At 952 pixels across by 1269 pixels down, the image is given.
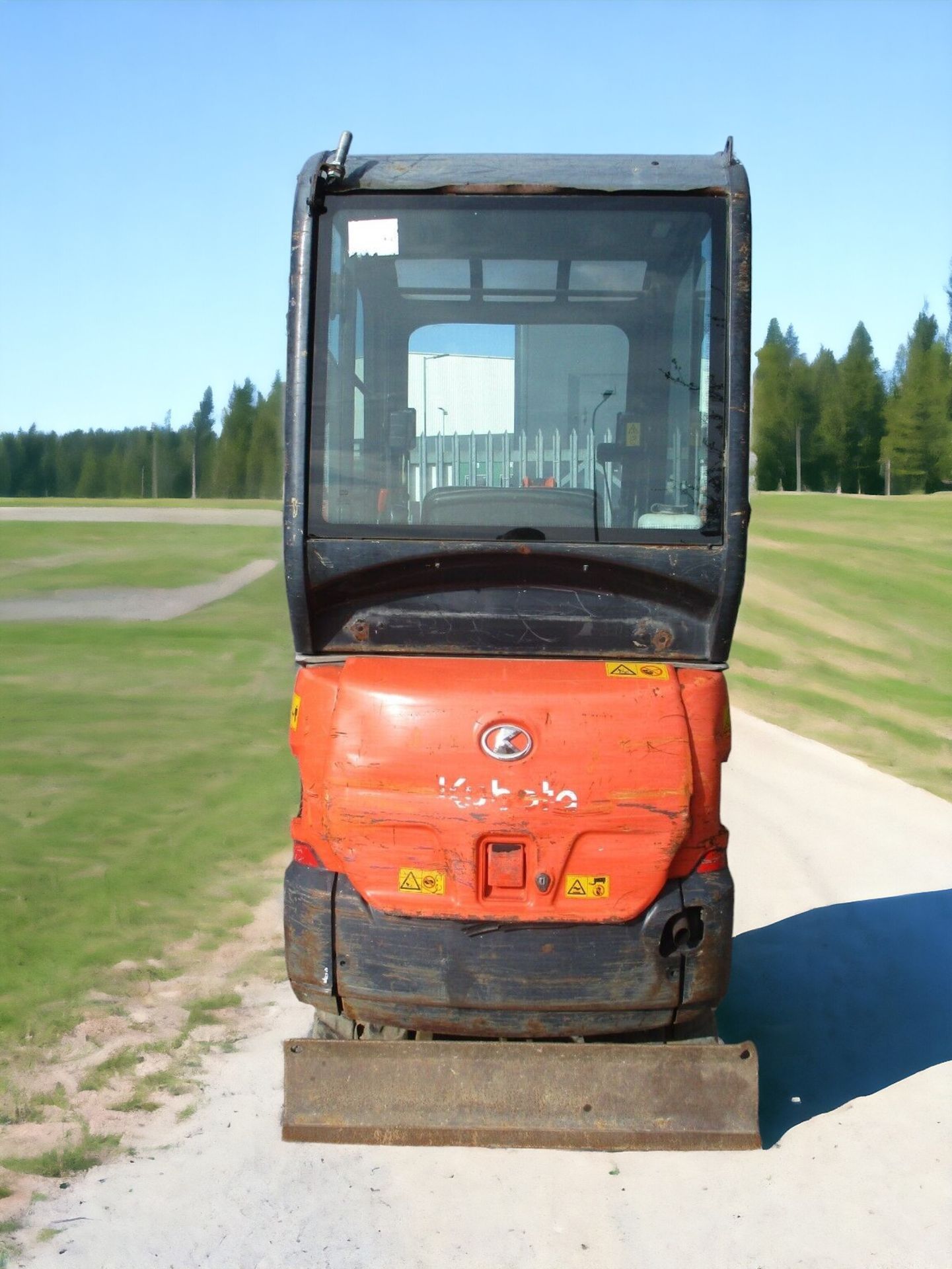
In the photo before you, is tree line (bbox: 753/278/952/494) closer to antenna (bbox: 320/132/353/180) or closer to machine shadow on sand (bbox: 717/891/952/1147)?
machine shadow on sand (bbox: 717/891/952/1147)

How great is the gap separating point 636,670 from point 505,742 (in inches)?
21.1

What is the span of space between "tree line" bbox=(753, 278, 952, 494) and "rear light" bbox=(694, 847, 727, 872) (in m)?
82.4

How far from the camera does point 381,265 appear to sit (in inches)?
195

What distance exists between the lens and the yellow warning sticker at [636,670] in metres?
4.68

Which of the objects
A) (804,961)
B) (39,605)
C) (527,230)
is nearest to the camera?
(527,230)

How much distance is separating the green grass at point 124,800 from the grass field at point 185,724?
23 millimetres

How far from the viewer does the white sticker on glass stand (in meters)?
4.88

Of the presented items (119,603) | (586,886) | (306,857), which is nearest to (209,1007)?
(306,857)

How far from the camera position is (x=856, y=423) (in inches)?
3708

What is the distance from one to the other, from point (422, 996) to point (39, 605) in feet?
69.7

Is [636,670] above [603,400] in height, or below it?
below

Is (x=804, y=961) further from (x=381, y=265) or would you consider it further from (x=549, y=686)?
(x=381, y=265)

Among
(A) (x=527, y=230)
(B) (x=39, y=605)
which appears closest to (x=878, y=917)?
(A) (x=527, y=230)

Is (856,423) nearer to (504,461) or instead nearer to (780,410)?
(780,410)
